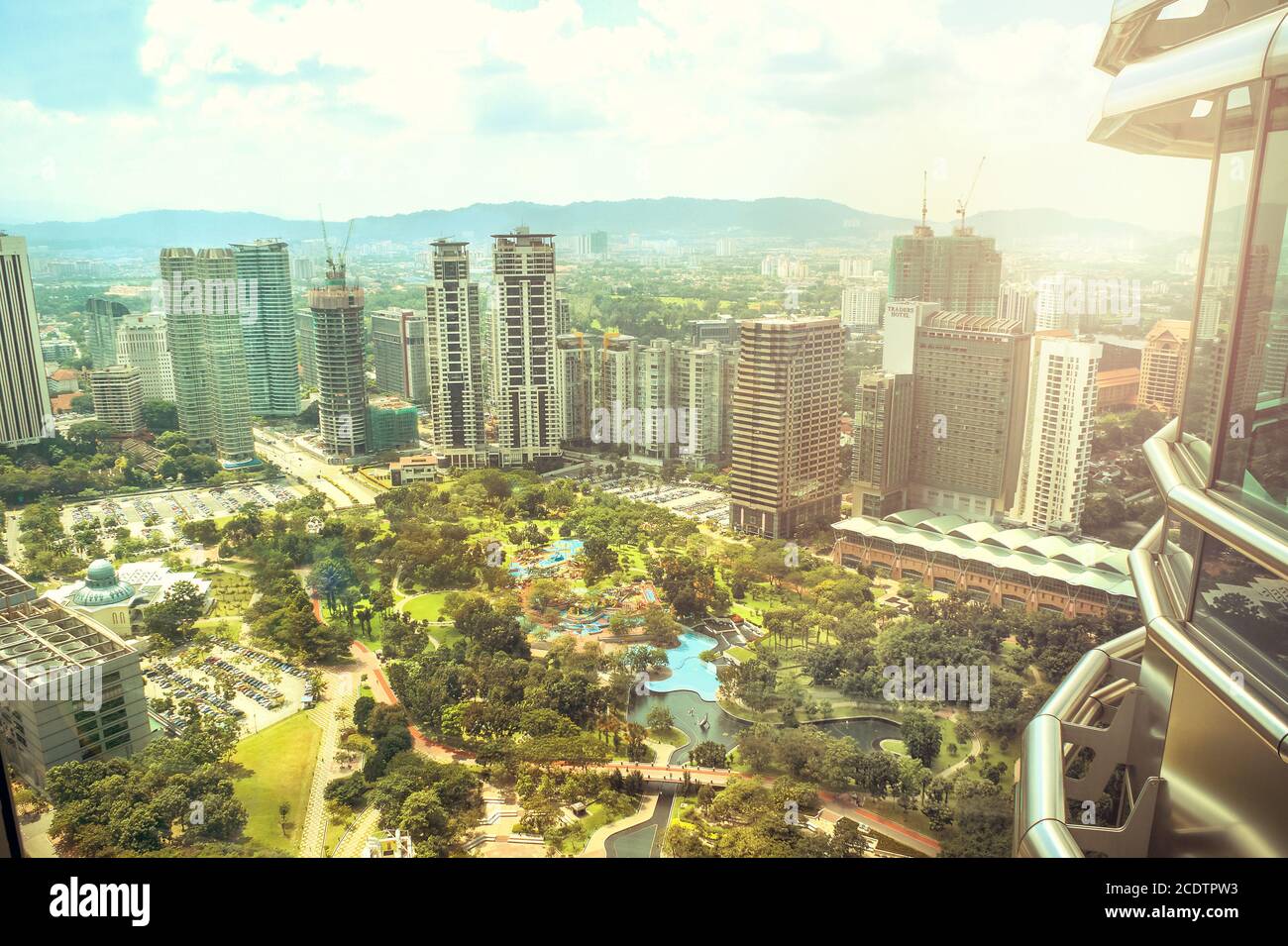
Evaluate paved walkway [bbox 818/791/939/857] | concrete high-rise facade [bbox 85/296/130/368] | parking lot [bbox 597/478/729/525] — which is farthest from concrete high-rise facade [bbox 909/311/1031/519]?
concrete high-rise facade [bbox 85/296/130/368]

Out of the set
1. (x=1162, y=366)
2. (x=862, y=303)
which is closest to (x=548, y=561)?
(x=862, y=303)

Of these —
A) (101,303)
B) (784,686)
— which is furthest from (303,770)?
(101,303)

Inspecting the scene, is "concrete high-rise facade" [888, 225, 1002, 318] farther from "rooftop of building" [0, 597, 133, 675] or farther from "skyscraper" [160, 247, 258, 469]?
"rooftop of building" [0, 597, 133, 675]

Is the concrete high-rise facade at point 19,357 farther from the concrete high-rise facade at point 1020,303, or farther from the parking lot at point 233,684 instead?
the concrete high-rise facade at point 1020,303

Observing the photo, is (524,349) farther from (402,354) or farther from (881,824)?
(881,824)
